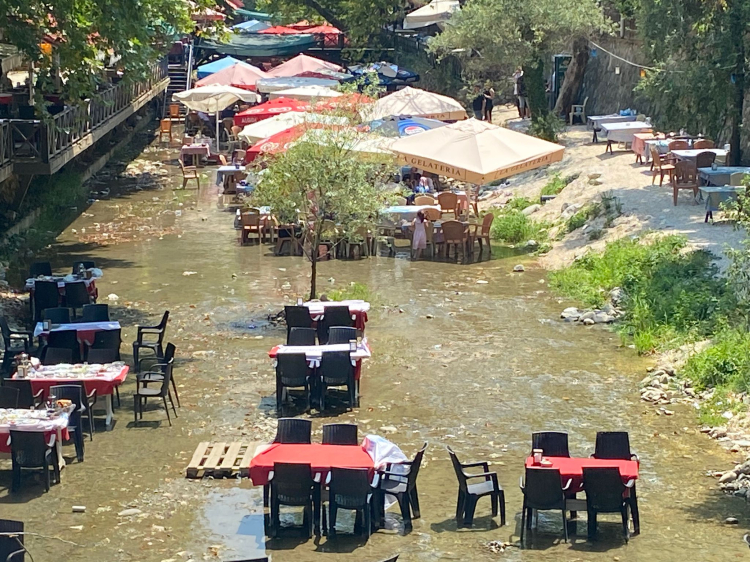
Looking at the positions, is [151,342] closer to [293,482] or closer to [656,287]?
[293,482]

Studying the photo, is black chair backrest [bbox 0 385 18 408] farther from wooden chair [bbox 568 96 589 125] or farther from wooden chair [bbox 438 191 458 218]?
wooden chair [bbox 568 96 589 125]

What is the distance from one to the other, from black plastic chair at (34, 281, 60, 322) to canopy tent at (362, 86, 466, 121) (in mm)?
13623

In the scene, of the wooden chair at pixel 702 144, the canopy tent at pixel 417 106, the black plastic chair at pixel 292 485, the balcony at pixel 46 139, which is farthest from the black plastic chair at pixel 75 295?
the wooden chair at pixel 702 144

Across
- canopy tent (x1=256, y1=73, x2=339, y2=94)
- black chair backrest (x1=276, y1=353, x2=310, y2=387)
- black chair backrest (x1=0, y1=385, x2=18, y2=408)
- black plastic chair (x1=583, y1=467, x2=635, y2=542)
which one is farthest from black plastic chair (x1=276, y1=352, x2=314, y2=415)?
canopy tent (x1=256, y1=73, x2=339, y2=94)

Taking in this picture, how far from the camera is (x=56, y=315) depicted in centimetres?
1628

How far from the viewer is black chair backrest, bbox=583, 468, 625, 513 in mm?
10562

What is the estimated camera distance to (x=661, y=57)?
82.4 ft

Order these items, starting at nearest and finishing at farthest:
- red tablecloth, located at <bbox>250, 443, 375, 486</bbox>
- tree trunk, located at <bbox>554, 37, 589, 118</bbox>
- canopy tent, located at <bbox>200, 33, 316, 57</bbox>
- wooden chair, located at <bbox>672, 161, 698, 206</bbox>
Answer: red tablecloth, located at <bbox>250, 443, 375, 486</bbox>
wooden chair, located at <bbox>672, 161, 698, 206</bbox>
tree trunk, located at <bbox>554, 37, 589, 118</bbox>
canopy tent, located at <bbox>200, 33, 316, 57</bbox>

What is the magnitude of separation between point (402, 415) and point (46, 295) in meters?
7.03

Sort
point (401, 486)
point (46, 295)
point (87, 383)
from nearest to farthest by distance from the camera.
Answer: point (401, 486) < point (87, 383) < point (46, 295)

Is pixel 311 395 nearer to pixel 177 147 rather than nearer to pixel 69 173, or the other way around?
pixel 69 173

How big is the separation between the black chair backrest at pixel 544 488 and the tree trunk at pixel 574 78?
2713 cm

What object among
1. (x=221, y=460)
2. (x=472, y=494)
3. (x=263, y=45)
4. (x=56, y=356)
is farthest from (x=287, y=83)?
(x=472, y=494)

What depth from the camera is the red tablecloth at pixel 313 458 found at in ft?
35.7
